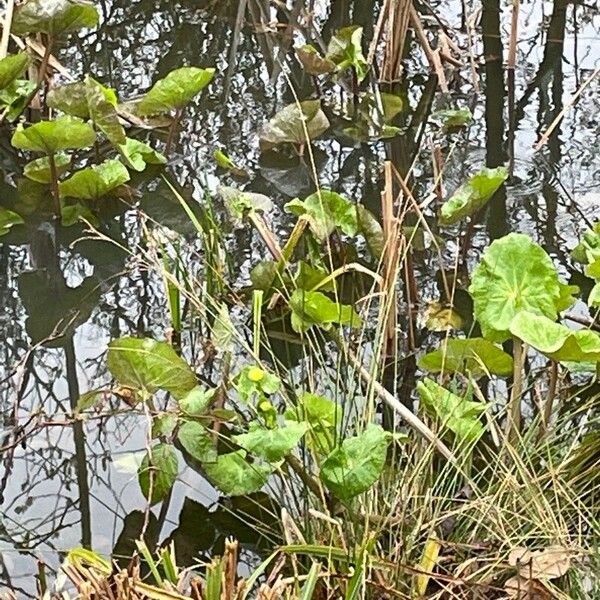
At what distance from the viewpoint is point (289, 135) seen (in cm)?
237

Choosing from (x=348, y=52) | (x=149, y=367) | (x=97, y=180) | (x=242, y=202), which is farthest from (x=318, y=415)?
(x=348, y=52)

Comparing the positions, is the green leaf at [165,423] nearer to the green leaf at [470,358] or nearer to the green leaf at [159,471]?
the green leaf at [159,471]

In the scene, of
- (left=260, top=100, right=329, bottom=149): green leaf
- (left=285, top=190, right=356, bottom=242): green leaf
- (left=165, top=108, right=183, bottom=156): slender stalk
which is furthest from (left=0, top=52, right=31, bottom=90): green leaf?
(left=285, top=190, right=356, bottom=242): green leaf

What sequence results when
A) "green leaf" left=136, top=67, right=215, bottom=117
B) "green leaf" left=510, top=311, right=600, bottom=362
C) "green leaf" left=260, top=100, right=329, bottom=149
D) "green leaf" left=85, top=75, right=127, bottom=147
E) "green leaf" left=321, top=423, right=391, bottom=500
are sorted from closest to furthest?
"green leaf" left=321, top=423, right=391, bottom=500
"green leaf" left=510, top=311, right=600, bottom=362
"green leaf" left=85, top=75, right=127, bottom=147
"green leaf" left=136, top=67, right=215, bottom=117
"green leaf" left=260, top=100, right=329, bottom=149

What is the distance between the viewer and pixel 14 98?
2.29m

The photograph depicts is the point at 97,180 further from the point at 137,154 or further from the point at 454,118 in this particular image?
the point at 454,118

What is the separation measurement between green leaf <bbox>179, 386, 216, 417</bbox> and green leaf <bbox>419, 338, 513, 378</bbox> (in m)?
0.32

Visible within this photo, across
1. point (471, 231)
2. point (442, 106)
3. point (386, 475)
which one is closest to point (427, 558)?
point (386, 475)

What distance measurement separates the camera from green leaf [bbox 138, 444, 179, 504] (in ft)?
4.66

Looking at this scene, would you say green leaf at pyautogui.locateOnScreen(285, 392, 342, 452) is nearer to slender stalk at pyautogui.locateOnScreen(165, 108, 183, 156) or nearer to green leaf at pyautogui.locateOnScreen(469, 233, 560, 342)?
green leaf at pyautogui.locateOnScreen(469, 233, 560, 342)

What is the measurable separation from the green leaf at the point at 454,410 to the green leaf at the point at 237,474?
23 centimetres

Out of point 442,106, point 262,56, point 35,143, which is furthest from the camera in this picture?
point 262,56

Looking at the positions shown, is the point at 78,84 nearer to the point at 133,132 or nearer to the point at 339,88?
the point at 133,132

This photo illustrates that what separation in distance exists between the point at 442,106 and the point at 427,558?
163cm
